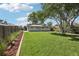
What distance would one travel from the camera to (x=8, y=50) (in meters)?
4.86

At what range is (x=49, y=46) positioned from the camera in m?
5.06

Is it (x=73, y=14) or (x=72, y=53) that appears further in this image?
(x=73, y=14)

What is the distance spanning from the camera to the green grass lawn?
185 inches

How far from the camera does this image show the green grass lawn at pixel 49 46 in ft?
15.4

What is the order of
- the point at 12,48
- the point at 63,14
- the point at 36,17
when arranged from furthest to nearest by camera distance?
the point at 63,14
the point at 36,17
the point at 12,48

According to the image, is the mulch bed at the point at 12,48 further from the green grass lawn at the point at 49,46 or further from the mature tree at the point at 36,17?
the mature tree at the point at 36,17

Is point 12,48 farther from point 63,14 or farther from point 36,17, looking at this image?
point 63,14

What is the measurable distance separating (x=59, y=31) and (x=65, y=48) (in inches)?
20.7

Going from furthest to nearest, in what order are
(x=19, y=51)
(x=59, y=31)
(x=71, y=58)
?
(x=59, y=31) → (x=19, y=51) → (x=71, y=58)

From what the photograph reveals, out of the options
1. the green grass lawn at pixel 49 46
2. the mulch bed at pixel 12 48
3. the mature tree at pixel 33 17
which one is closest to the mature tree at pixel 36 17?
the mature tree at pixel 33 17

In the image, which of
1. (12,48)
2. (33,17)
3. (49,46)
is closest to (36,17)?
(33,17)

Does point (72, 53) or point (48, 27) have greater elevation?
point (48, 27)

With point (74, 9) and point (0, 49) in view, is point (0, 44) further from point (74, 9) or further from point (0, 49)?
point (74, 9)

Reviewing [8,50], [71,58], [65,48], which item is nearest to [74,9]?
[65,48]
